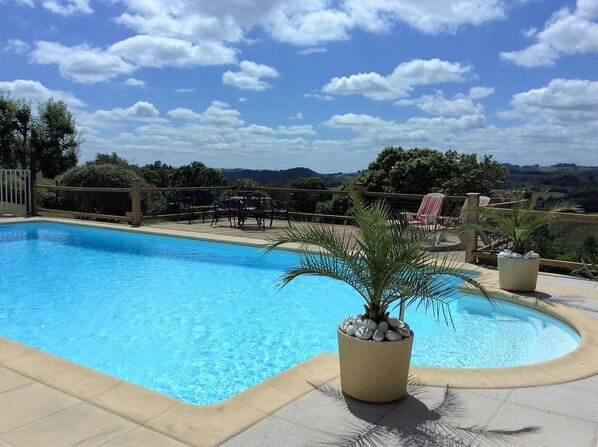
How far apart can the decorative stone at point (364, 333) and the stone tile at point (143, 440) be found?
109 cm

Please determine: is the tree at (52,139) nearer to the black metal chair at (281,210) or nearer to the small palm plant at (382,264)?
the black metal chair at (281,210)

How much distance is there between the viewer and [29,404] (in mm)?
2770

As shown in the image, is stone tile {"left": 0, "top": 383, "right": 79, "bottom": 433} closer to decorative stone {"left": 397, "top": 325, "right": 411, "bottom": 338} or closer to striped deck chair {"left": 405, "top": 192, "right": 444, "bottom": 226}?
decorative stone {"left": 397, "top": 325, "right": 411, "bottom": 338}

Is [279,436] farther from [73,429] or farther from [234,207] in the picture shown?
[234,207]

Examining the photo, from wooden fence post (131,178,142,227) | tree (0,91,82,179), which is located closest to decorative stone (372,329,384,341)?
wooden fence post (131,178,142,227)

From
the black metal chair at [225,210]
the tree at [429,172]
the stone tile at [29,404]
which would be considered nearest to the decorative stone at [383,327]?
the stone tile at [29,404]

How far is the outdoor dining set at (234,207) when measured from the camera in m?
11.9

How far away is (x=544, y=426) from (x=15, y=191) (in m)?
15.6

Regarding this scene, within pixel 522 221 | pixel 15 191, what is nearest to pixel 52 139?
pixel 15 191

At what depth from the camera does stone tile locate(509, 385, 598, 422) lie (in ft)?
9.21

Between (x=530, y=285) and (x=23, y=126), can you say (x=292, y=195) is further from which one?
(x=23, y=126)

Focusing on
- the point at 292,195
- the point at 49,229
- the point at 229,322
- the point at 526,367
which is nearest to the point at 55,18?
the point at 49,229

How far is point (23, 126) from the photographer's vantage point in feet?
62.2

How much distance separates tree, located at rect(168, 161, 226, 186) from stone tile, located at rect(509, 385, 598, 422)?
26.7 meters
